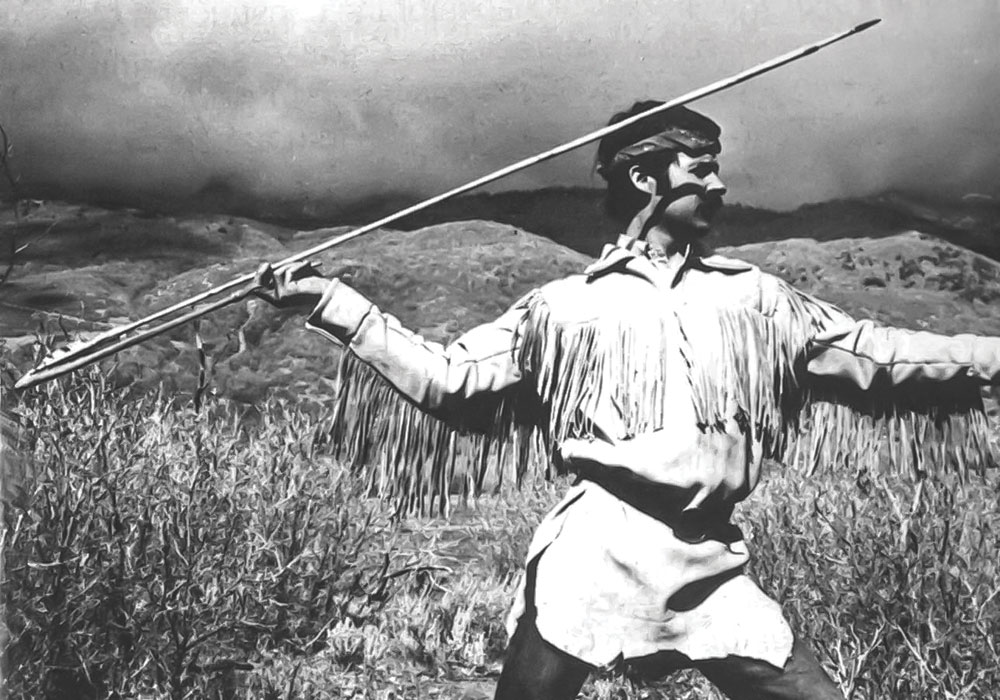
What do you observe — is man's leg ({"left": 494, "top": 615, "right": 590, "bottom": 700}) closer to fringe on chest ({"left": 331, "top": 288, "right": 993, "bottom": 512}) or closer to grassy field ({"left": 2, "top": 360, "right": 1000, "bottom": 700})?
grassy field ({"left": 2, "top": 360, "right": 1000, "bottom": 700})

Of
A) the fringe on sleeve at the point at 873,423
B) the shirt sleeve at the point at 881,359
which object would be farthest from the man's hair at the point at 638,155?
the shirt sleeve at the point at 881,359

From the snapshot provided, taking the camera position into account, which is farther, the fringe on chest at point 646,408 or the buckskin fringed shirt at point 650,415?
the fringe on chest at point 646,408

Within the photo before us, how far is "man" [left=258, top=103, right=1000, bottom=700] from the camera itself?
11.5 ft

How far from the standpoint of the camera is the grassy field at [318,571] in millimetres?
3740

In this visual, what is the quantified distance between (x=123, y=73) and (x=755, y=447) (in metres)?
2.50

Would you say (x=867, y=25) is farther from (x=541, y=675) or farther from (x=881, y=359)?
(x=541, y=675)

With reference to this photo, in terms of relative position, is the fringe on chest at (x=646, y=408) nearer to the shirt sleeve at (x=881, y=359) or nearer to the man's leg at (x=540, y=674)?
the shirt sleeve at (x=881, y=359)

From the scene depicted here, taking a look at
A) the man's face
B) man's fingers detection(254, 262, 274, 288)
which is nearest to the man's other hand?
man's fingers detection(254, 262, 274, 288)

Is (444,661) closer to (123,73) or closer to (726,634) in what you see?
(726,634)

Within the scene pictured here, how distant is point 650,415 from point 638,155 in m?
0.88

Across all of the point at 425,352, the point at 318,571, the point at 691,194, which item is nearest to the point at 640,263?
the point at 691,194

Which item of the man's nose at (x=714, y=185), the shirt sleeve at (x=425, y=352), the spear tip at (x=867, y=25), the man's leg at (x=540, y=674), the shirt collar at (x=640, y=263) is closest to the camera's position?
the man's leg at (x=540, y=674)

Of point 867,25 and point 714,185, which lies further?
point 867,25

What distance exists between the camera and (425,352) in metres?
3.65
